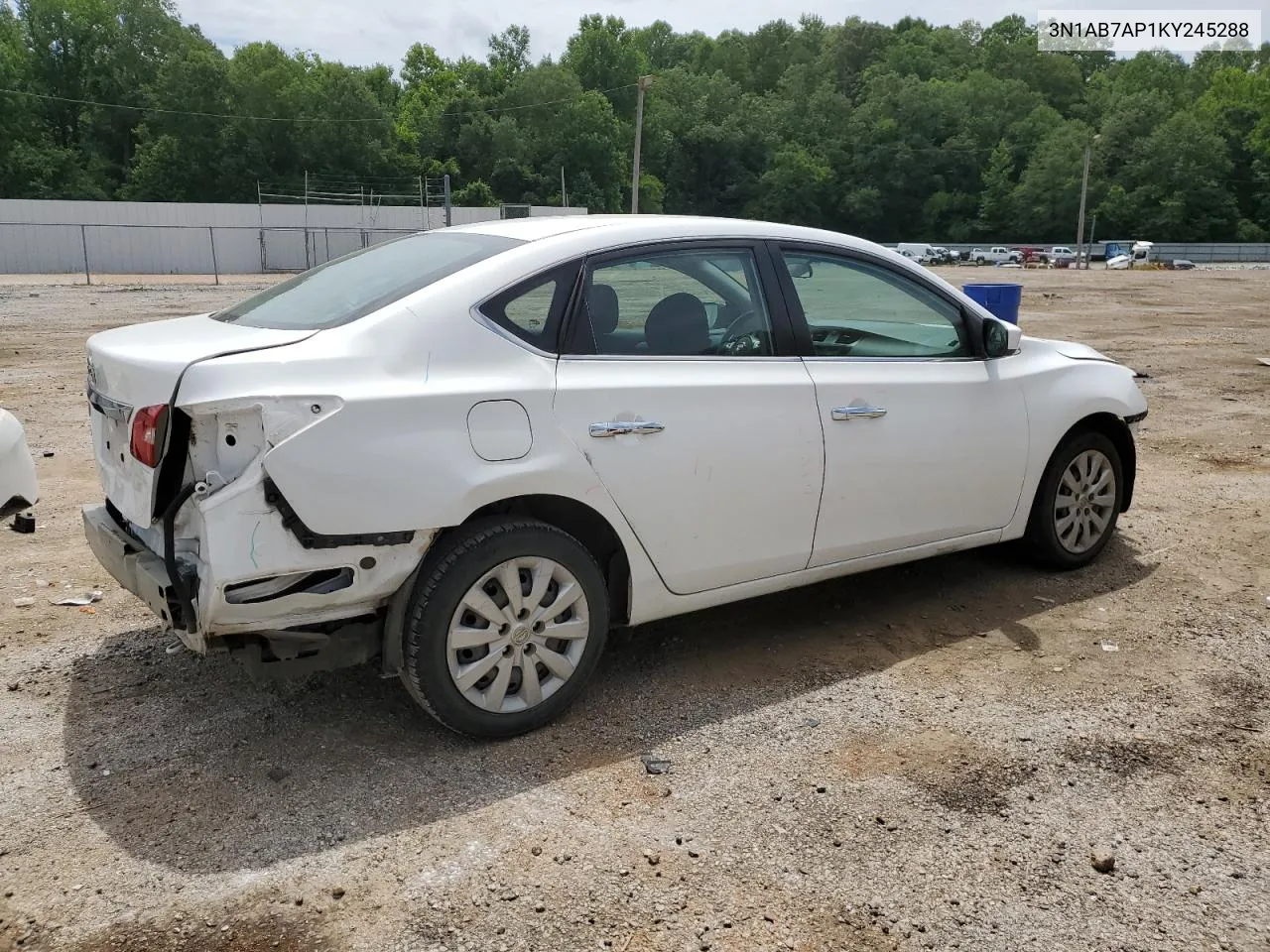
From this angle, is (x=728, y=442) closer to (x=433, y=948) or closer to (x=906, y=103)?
(x=433, y=948)

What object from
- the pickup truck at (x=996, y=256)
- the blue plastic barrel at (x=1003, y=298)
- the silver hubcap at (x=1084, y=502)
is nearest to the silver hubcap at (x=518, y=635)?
the silver hubcap at (x=1084, y=502)

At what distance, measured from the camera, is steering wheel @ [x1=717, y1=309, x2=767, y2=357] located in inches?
158

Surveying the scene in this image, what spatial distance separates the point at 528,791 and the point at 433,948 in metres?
0.75

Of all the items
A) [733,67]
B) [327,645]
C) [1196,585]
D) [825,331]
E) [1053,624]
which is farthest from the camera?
[733,67]

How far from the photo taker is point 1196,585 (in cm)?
529

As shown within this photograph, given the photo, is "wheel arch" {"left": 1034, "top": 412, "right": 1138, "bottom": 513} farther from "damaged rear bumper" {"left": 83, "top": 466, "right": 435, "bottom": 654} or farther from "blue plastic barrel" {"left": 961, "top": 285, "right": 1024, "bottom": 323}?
"blue plastic barrel" {"left": 961, "top": 285, "right": 1024, "bottom": 323}

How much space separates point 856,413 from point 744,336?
55 centimetres

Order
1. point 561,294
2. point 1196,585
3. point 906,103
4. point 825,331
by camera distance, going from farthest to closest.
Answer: point 906,103, point 1196,585, point 825,331, point 561,294

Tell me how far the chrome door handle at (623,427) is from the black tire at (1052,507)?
229cm

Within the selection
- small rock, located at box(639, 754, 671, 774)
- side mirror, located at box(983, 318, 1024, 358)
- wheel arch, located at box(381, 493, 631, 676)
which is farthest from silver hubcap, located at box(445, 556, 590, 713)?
side mirror, located at box(983, 318, 1024, 358)

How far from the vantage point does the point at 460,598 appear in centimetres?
337

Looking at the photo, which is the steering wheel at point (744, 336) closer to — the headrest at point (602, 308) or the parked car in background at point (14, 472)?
the headrest at point (602, 308)

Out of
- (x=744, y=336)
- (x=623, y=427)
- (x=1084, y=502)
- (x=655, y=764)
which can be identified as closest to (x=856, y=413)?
(x=744, y=336)

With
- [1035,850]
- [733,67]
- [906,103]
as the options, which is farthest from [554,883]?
[733,67]
